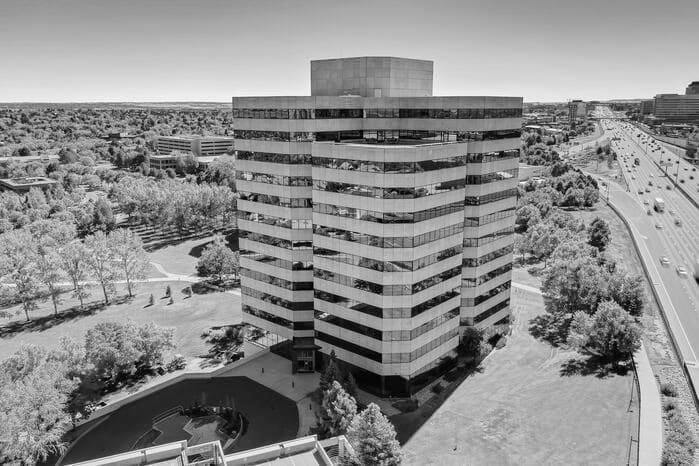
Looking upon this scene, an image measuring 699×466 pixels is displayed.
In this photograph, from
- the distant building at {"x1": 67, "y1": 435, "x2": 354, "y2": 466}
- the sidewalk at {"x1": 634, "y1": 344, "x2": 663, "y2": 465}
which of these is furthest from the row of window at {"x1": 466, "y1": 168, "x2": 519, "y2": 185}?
the distant building at {"x1": 67, "y1": 435, "x2": 354, "y2": 466}

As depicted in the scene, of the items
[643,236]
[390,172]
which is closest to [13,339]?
[390,172]

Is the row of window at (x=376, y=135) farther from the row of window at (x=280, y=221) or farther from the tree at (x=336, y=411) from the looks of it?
the tree at (x=336, y=411)

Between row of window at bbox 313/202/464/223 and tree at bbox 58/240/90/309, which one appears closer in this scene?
row of window at bbox 313/202/464/223

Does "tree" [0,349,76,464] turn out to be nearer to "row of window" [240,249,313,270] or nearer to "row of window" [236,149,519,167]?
"row of window" [240,249,313,270]

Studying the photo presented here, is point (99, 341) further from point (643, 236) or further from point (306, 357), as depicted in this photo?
point (643, 236)

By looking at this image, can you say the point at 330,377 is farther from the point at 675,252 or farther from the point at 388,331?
the point at 675,252

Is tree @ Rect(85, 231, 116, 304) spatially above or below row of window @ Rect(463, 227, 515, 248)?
below
